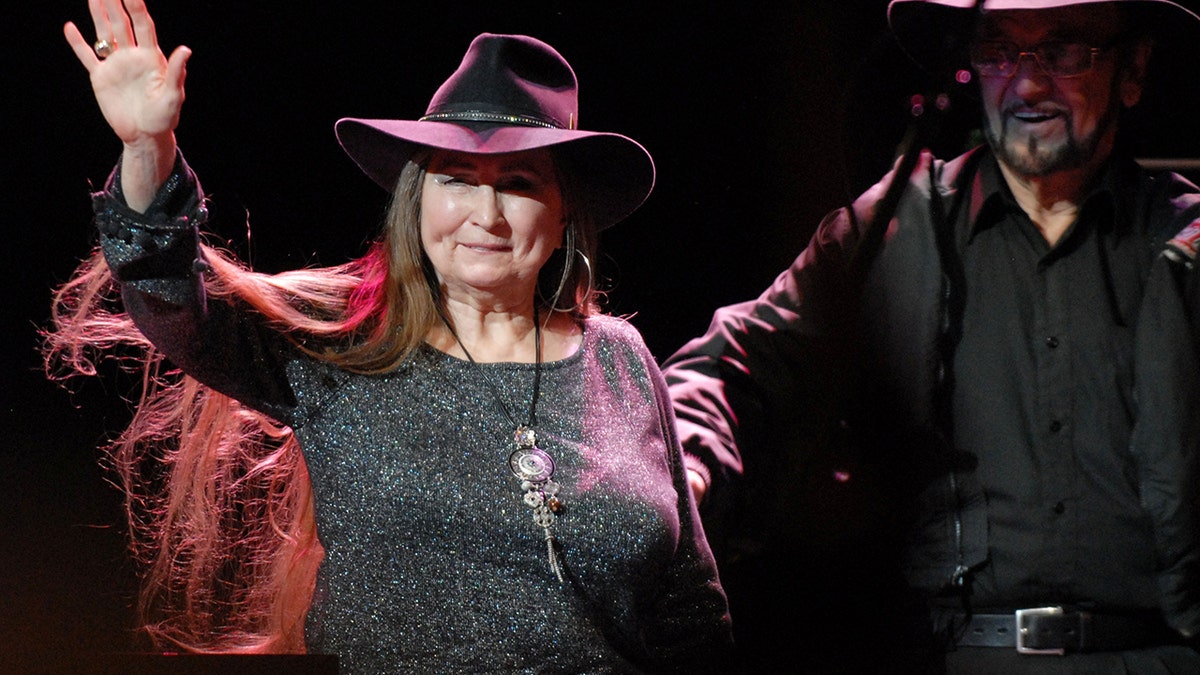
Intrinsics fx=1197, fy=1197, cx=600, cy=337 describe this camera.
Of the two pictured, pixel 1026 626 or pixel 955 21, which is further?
pixel 955 21

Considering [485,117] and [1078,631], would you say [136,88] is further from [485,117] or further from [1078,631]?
[1078,631]

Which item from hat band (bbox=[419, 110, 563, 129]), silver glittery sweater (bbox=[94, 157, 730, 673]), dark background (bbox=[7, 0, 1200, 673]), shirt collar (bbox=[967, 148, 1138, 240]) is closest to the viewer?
silver glittery sweater (bbox=[94, 157, 730, 673])

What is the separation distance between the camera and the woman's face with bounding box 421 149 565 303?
6.37ft

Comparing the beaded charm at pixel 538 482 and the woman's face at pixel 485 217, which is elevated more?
the woman's face at pixel 485 217

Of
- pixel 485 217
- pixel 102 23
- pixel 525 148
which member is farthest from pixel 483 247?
pixel 102 23

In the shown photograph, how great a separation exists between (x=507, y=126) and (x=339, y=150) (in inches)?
30.2

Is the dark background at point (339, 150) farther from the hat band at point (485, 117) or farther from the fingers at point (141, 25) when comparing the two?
the fingers at point (141, 25)

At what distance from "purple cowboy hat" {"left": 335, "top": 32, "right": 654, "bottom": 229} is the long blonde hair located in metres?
0.07

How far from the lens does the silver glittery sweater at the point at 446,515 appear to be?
6.07ft

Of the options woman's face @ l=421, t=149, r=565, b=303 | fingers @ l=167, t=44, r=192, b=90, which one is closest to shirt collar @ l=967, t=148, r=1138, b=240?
woman's face @ l=421, t=149, r=565, b=303

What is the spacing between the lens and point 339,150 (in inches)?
103

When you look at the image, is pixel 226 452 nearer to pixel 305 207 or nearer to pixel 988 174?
pixel 305 207

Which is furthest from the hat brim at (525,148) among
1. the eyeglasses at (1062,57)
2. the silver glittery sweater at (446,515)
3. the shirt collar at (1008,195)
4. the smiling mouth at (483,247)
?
the eyeglasses at (1062,57)

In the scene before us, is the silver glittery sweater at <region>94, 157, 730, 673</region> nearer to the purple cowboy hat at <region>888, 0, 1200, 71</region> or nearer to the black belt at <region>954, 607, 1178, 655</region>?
the black belt at <region>954, 607, 1178, 655</region>
